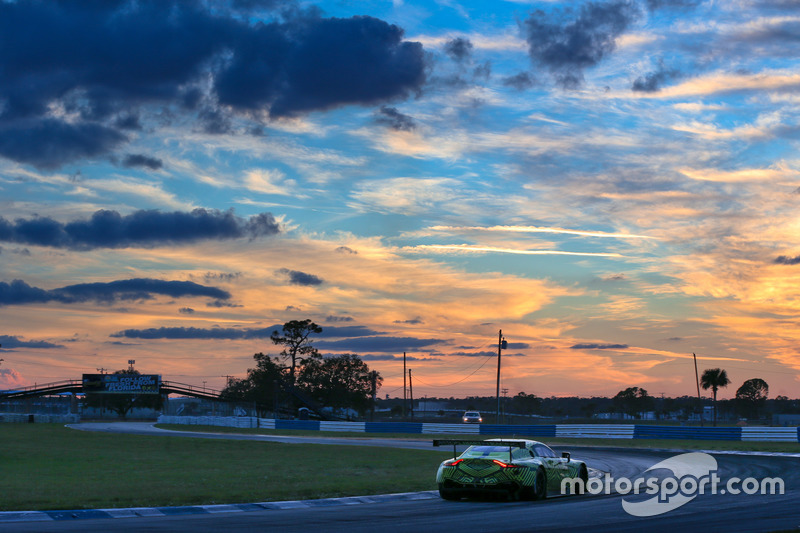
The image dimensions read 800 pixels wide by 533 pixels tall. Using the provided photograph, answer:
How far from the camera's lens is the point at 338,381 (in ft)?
358

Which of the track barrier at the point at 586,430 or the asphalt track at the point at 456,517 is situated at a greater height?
the asphalt track at the point at 456,517

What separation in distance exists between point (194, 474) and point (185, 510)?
8770mm

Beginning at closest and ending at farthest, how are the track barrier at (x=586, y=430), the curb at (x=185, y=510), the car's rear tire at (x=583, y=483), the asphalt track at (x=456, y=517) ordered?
the asphalt track at (x=456, y=517) → the curb at (x=185, y=510) → the car's rear tire at (x=583, y=483) → the track barrier at (x=586, y=430)

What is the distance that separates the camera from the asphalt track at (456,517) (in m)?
12.2

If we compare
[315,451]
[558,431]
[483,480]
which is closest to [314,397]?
[558,431]

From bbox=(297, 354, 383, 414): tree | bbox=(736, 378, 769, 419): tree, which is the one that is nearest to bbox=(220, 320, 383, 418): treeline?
bbox=(297, 354, 383, 414): tree

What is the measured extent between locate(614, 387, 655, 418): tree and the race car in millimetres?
171546

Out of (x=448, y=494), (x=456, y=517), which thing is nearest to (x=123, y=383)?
(x=448, y=494)

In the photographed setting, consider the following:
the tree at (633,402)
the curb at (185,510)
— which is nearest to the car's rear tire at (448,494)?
the curb at (185,510)

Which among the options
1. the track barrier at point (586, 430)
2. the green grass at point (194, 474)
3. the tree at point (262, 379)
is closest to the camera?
the green grass at point (194, 474)

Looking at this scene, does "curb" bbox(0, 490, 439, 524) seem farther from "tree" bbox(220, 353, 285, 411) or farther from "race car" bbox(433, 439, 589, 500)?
"tree" bbox(220, 353, 285, 411)

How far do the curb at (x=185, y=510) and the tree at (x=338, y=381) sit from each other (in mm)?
91700

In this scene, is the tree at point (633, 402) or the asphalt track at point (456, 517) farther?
the tree at point (633, 402)

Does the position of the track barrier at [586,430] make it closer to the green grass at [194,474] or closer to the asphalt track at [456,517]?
the green grass at [194,474]
